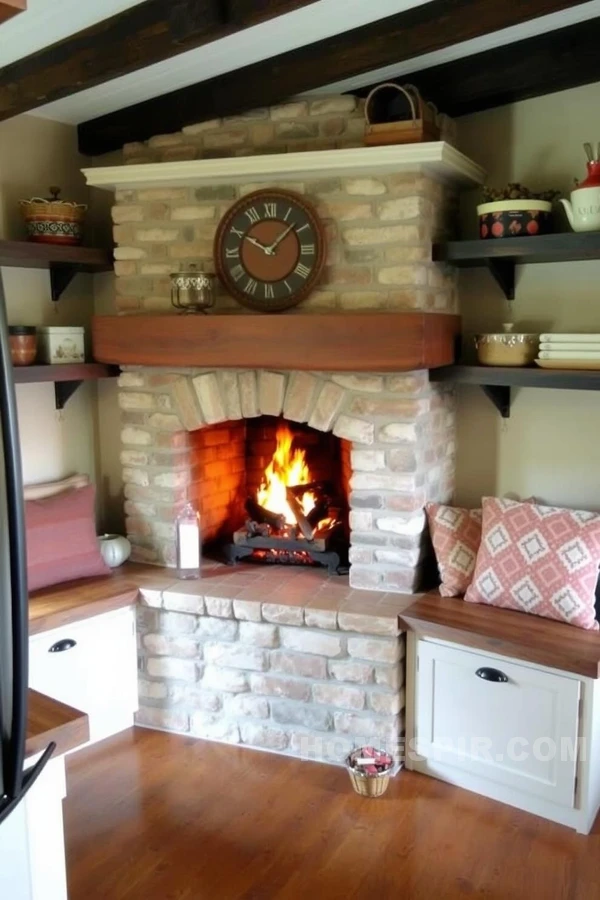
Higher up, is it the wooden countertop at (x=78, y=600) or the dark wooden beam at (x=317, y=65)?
the dark wooden beam at (x=317, y=65)

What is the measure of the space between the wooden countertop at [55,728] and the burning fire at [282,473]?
83.5 inches

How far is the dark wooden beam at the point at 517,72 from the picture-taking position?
2.69 metres

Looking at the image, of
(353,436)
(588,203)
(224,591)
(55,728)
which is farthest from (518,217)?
(55,728)

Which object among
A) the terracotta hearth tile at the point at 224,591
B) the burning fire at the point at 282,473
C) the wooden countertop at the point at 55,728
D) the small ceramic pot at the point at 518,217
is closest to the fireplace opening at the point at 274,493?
the burning fire at the point at 282,473

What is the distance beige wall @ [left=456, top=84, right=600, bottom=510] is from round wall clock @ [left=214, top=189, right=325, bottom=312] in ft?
2.27

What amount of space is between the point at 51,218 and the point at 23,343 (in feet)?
1.71

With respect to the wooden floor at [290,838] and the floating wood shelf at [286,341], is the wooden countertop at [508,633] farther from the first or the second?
the floating wood shelf at [286,341]

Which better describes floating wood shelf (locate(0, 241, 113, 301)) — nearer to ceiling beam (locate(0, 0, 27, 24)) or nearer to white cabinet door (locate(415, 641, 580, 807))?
white cabinet door (locate(415, 641, 580, 807))

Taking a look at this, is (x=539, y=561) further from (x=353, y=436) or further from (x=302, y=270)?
(x=302, y=270)

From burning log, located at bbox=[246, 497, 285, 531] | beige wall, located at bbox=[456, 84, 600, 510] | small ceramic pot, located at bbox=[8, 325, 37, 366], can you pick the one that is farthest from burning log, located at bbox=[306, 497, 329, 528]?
small ceramic pot, located at bbox=[8, 325, 37, 366]

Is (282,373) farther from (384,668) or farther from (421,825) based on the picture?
(421,825)

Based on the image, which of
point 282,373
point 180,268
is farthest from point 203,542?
point 180,268

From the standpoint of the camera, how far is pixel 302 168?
2.91 meters

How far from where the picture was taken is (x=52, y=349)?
3.33 m
